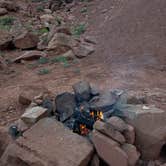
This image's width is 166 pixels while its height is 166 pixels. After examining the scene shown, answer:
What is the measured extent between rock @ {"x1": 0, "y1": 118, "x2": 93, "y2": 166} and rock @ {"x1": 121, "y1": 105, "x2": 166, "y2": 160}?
0.52m

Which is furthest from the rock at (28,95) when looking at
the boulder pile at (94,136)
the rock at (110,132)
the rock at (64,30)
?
the rock at (64,30)

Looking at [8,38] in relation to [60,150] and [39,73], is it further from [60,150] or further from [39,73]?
[60,150]

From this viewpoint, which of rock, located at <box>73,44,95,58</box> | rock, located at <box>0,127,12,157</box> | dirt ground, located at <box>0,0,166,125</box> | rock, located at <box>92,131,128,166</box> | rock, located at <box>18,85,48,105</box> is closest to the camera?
rock, located at <box>92,131,128,166</box>

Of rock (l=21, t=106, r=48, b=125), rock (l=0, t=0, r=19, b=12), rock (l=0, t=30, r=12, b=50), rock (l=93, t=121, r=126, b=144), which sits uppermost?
rock (l=93, t=121, r=126, b=144)

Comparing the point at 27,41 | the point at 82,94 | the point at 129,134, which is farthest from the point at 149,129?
the point at 27,41

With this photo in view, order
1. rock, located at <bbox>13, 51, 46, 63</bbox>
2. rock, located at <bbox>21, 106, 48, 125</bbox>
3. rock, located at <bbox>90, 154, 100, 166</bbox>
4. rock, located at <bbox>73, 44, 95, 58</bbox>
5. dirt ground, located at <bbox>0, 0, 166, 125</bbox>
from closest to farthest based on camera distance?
rock, located at <bbox>90, 154, 100, 166</bbox>
rock, located at <bbox>21, 106, 48, 125</bbox>
dirt ground, located at <bbox>0, 0, 166, 125</bbox>
rock, located at <bbox>73, 44, 95, 58</bbox>
rock, located at <bbox>13, 51, 46, 63</bbox>

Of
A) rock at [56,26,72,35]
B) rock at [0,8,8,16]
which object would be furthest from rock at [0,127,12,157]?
rock at [0,8,8,16]

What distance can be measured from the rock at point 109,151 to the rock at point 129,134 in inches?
7.0

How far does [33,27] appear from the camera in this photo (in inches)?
368

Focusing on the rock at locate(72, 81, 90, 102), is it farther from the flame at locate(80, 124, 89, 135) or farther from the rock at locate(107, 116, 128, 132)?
the rock at locate(107, 116, 128, 132)

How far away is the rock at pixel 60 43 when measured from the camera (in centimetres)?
749

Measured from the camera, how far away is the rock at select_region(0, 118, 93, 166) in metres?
3.63

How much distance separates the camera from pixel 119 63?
6402mm

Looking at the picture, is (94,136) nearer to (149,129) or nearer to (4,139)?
(149,129)
